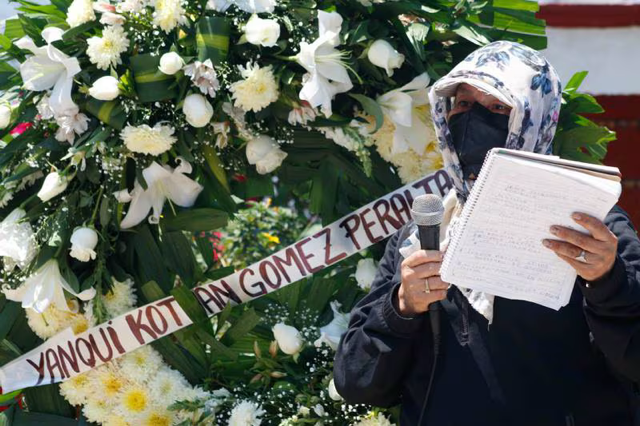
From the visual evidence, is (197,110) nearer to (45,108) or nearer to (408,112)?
(45,108)

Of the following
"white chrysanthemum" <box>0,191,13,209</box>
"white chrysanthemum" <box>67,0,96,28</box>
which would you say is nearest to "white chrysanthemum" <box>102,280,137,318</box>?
"white chrysanthemum" <box>0,191,13,209</box>

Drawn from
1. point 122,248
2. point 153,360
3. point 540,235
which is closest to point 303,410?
point 153,360

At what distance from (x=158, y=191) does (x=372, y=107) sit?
0.71 m

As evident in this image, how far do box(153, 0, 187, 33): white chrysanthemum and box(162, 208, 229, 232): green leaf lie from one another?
57 centimetres

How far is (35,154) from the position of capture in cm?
278

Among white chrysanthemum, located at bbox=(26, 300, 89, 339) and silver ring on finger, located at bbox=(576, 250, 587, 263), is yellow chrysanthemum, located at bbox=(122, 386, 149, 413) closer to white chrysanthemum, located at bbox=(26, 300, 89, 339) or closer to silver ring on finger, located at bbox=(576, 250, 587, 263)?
white chrysanthemum, located at bbox=(26, 300, 89, 339)

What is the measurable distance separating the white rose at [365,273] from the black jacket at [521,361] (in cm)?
80

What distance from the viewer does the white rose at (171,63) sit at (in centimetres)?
260

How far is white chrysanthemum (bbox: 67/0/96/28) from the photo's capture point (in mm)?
2701

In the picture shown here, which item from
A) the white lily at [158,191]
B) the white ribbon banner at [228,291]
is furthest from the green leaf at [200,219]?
the white ribbon banner at [228,291]

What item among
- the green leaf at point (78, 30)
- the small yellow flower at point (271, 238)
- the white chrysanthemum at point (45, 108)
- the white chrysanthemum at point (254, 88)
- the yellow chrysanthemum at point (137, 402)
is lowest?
the small yellow flower at point (271, 238)

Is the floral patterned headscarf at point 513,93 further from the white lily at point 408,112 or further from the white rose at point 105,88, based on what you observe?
the white rose at point 105,88

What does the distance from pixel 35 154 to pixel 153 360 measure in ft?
2.42

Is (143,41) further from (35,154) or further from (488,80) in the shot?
(488,80)
